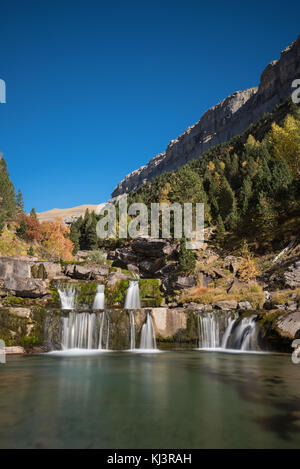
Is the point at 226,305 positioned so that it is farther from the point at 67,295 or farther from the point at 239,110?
the point at 239,110

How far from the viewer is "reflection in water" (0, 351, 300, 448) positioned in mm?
5477

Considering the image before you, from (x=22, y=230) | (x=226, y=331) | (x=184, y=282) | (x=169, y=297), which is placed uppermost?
Result: (x=22, y=230)

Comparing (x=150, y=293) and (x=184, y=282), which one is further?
(x=184, y=282)

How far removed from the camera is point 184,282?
31.7 m

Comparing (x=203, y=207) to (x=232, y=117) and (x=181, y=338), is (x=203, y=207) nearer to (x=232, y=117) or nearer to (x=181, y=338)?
(x=181, y=338)

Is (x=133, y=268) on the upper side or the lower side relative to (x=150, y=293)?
upper

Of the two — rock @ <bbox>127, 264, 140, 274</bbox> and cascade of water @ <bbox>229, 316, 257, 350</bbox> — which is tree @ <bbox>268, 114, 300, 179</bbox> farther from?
cascade of water @ <bbox>229, 316, 257, 350</bbox>

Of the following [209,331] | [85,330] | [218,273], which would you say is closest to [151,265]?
[218,273]

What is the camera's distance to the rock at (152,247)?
4055 cm

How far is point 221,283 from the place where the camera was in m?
30.6

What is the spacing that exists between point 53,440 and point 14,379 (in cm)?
672

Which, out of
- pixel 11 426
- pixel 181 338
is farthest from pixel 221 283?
pixel 11 426

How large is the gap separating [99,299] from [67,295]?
124 inches

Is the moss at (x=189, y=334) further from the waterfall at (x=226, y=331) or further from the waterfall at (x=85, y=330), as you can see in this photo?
the waterfall at (x=85, y=330)
